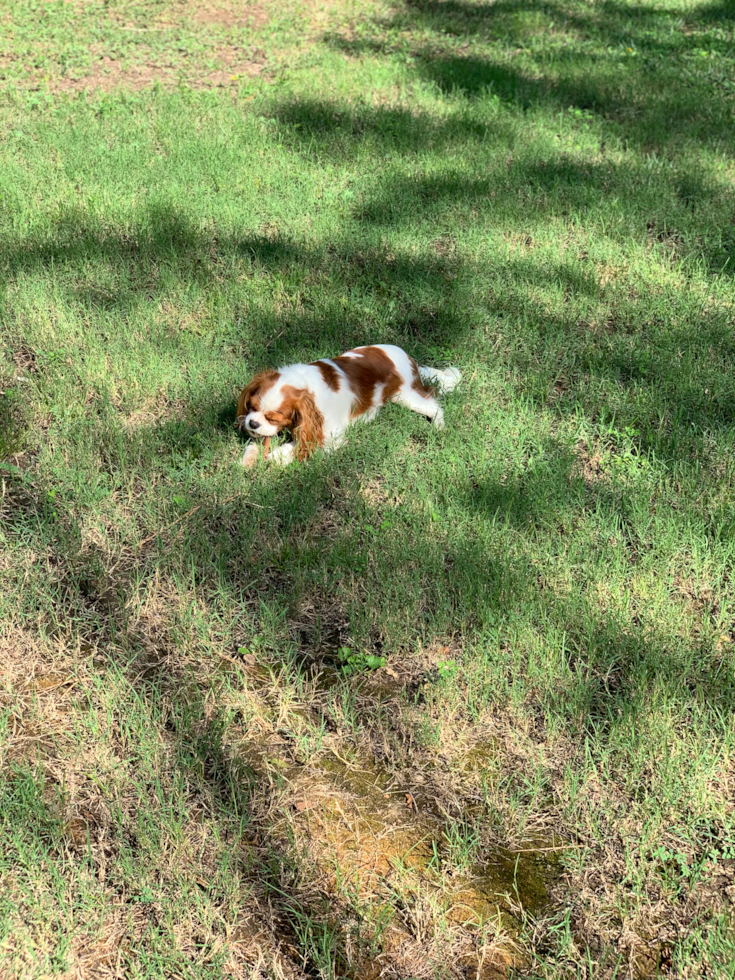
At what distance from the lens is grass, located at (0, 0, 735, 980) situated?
2.31 m

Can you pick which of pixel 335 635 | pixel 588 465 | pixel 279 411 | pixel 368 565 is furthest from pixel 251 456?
pixel 588 465

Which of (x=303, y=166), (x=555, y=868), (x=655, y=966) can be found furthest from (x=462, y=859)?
(x=303, y=166)

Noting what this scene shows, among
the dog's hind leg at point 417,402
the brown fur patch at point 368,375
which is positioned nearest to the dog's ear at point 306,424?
the brown fur patch at point 368,375

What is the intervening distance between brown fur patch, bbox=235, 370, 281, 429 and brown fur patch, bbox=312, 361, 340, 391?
230mm

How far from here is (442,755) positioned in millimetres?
2717

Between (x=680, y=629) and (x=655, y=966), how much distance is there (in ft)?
3.94

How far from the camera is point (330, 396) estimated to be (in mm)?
3822

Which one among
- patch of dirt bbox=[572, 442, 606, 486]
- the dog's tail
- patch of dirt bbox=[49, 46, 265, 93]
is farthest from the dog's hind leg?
patch of dirt bbox=[49, 46, 265, 93]

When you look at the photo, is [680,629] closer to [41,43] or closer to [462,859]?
[462,859]

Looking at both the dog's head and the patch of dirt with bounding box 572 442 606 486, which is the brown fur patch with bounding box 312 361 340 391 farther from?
the patch of dirt with bounding box 572 442 606 486

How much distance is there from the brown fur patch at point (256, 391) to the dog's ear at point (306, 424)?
15 cm

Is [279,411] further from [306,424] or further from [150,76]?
[150,76]

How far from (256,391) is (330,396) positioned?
0.34 meters

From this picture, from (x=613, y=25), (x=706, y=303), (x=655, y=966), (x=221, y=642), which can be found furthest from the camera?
(x=613, y=25)
